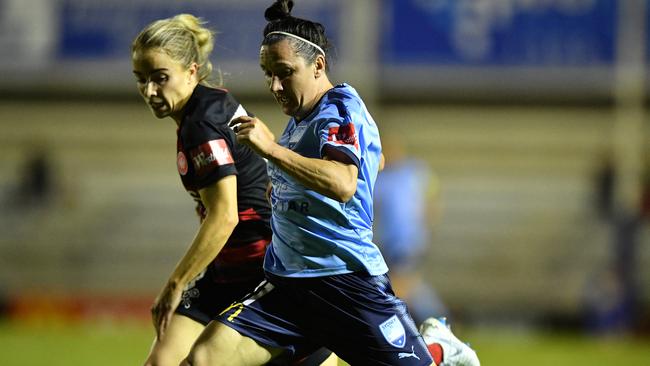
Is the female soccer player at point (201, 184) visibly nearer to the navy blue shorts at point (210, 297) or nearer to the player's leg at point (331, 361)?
the navy blue shorts at point (210, 297)

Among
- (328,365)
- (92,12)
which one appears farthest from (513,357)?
(92,12)

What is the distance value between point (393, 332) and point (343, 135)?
861 millimetres

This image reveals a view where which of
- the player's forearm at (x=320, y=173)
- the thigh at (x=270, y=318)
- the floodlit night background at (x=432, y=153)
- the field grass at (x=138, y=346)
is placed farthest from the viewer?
the floodlit night background at (x=432, y=153)

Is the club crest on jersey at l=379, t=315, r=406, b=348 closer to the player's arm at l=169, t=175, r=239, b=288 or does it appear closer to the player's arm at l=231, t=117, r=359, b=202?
the player's arm at l=231, t=117, r=359, b=202

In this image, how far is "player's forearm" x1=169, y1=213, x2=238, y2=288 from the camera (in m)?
4.69

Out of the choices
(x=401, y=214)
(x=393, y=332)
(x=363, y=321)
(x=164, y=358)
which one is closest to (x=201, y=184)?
(x=164, y=358)

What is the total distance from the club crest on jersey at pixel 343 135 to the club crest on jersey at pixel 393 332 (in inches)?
30.5

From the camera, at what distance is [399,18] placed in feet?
53.5

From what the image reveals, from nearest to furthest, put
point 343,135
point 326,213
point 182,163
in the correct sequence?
point 343,135 < point 326,213 < point 182,163

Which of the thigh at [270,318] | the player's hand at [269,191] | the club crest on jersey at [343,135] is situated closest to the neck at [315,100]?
the club crest on jersey at [343,135]

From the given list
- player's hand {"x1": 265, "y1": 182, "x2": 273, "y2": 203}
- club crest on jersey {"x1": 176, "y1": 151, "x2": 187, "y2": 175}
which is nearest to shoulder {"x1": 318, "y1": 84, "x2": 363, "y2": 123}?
player's hand {"x1": 265, "y1": 182, "x2": 273, "y2": 203}

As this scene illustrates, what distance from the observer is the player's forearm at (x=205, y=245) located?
469 cm

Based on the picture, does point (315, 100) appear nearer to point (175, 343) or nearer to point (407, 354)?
point (407, 354)

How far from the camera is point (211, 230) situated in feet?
15.4
